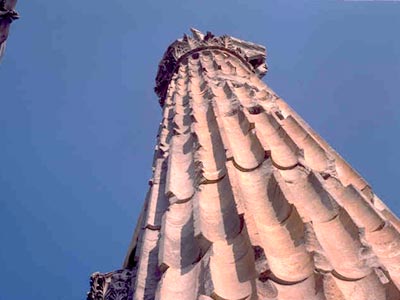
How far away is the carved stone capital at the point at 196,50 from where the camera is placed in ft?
55.2

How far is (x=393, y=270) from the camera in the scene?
3.96 metres

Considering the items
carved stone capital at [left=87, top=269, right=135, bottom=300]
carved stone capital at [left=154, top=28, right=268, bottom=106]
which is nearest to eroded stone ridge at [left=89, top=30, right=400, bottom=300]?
carved stone capital at [left=87, top=269, right=135, bottom=300]

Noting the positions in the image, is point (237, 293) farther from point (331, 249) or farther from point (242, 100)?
point (242, 100)

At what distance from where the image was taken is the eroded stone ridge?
374 cm

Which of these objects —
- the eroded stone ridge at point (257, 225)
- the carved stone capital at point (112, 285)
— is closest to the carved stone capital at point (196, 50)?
the eroded stone ridge at point (257, 225)

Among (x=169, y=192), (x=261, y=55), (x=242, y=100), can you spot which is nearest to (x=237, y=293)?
(x=169, y=192)

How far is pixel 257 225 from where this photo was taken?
14.9 ft

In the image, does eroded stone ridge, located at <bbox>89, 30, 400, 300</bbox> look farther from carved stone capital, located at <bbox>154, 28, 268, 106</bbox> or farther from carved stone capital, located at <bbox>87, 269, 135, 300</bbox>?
A: carved stone capital, located at <bbox>154, 28, 268, 106</bbox>

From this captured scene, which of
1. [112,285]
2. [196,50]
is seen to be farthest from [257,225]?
[196,50]

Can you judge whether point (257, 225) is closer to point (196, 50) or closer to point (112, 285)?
point (112, 285)

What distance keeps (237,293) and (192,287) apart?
43 cm

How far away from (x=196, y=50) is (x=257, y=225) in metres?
12.6

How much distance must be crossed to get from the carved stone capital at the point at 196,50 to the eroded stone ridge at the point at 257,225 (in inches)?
→ 336

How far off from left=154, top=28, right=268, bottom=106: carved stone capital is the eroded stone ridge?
28.0ft
